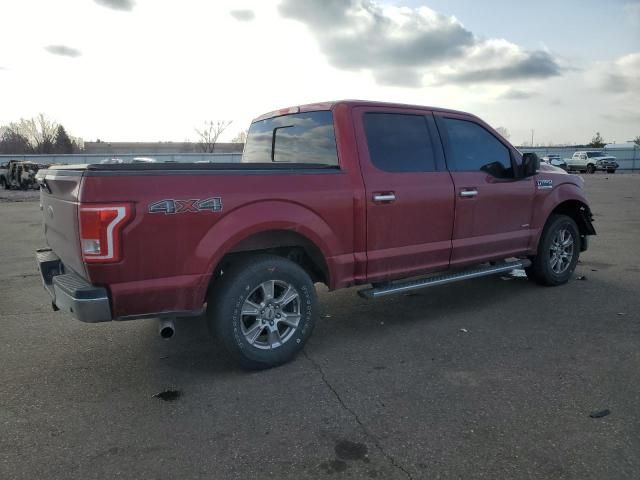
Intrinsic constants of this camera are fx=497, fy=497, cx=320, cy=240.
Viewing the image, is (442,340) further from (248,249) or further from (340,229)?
(248,249)

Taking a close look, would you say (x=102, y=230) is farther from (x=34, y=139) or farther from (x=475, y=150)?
(x=34, y=139)

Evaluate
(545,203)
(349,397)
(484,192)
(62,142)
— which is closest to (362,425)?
(349,397)

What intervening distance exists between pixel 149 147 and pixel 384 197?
102 metres

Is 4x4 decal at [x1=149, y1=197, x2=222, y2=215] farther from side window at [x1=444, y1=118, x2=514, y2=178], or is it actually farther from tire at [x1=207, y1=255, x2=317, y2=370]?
side window at [x1=444, y1=118, x2=514, y2=178]

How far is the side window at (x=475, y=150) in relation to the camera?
16.0ft

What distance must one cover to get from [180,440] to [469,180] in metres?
3.48

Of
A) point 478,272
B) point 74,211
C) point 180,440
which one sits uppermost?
point 74,211

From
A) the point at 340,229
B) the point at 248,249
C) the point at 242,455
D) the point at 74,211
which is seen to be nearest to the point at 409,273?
the point at 340,229

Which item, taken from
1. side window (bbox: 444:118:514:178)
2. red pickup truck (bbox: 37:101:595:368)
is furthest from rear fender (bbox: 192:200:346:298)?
side window (bbox: 444:118:514:178)

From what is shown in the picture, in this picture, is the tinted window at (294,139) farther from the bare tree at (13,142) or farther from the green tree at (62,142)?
the bare tree at (13,142)

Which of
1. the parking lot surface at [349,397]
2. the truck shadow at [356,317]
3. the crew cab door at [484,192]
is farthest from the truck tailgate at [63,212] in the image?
the crew cab door at [484,192]

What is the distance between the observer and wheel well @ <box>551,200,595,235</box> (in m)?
6.06

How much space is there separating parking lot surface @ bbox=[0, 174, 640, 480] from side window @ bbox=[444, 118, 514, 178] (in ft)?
4.81

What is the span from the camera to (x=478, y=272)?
5.05m
